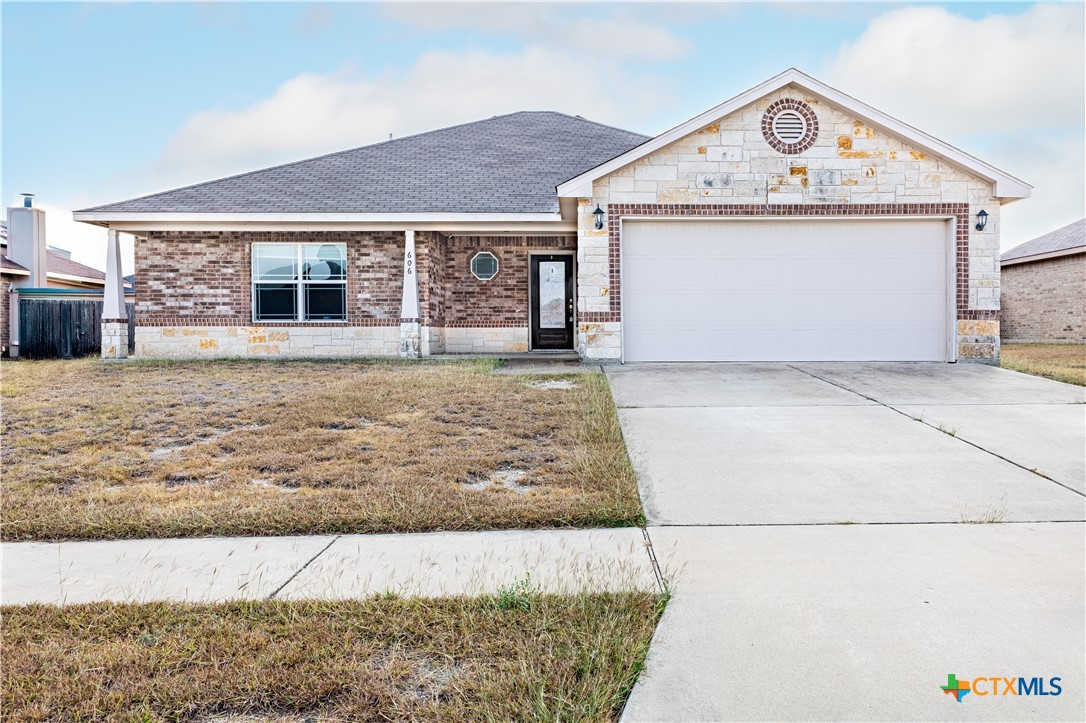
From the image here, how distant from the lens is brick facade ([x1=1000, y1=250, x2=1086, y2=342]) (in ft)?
66.7

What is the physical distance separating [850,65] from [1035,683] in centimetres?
1601

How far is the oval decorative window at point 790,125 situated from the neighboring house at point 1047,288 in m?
13.3

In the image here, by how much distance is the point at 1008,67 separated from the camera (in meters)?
15.8

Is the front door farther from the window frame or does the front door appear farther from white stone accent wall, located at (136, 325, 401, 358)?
the window frame

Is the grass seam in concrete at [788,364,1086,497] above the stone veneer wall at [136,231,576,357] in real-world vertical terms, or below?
below

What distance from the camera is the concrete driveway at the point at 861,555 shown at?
2.52 meters

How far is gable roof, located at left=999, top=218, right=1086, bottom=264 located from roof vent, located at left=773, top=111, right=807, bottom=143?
1346 centimetres

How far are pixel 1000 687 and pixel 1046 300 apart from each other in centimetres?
2414

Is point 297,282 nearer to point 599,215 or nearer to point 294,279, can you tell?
point 294,279

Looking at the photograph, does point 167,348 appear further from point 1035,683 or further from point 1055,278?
point 1055,278

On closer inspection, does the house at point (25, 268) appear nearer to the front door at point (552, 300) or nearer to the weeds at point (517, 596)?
the front door at point (552, 300)

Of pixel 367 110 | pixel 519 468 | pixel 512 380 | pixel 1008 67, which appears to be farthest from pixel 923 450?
pixel 367 110

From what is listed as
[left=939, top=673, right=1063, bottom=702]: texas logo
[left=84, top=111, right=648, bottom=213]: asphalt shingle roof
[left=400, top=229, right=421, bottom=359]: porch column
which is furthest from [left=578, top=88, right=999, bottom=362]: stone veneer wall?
[left=939, top=673, right=1063, bottom=702]: texas logo

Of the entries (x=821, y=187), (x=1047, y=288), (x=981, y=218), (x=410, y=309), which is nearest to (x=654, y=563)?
(x=821, y=187)
